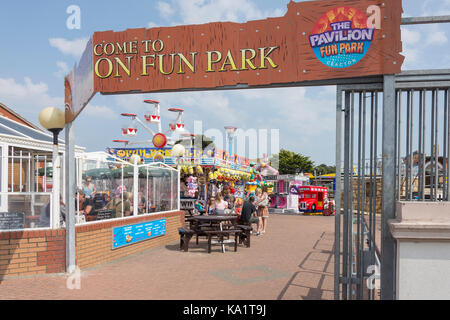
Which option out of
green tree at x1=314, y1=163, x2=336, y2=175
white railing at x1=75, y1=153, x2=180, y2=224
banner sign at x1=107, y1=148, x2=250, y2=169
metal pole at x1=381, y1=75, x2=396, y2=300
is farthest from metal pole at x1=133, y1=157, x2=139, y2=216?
green tree at x1=314, y1=163, x2=336, y2=175

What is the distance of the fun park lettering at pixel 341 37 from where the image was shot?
12.9ft

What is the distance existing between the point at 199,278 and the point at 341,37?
4.88 metres

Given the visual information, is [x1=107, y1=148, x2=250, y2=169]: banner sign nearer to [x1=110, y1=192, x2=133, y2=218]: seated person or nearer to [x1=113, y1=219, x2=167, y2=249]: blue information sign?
[x1=113, y1=219, x2=167, y2=249]: blue information sign

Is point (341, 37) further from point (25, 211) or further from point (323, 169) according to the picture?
point (323, 169)

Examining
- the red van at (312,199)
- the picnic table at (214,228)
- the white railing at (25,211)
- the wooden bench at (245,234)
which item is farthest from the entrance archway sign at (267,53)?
the red van at (312,199)

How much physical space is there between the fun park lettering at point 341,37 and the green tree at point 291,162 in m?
61.7

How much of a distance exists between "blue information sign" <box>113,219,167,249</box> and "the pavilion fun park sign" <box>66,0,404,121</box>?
15.6 ft

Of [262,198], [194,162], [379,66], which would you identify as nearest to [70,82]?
[379,66]

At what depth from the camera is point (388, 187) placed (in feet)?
12.7

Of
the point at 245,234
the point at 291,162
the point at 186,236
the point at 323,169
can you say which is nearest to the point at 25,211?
the point at 186,236

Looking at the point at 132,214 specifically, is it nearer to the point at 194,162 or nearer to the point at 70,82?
the point at 70,82

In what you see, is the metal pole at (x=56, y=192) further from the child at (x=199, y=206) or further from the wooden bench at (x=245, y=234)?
the child at (x=199, y=206)

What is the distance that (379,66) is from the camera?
3914mm

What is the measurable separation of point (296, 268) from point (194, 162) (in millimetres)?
10339
